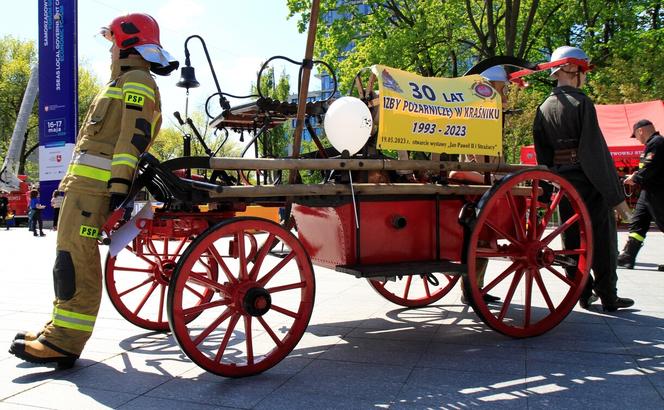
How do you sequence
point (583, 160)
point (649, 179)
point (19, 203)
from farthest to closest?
1. point (19, 203)
2. point (649, 179)
3. point (583, 160)

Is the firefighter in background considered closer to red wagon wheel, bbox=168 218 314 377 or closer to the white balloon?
red wagon wheel, bbox=168 218 314 377

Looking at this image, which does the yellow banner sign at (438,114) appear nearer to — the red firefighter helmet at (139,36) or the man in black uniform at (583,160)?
the man in black uniform at (583,160)

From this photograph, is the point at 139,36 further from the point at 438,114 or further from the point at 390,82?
the point at 438,114

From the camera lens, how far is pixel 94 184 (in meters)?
3.35

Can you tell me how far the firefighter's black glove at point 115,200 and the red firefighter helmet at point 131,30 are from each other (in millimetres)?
932

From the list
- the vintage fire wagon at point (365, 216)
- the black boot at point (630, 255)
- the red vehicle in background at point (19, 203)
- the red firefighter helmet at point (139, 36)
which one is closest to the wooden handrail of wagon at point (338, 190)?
the vintage fire wagon at point (365, 216)

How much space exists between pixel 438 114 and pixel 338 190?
853mm

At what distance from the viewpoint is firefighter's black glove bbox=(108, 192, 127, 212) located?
324 centimetres

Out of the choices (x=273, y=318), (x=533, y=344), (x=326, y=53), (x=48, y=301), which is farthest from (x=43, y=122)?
(x=533, y=344)

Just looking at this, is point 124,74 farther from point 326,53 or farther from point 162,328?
point 326,53

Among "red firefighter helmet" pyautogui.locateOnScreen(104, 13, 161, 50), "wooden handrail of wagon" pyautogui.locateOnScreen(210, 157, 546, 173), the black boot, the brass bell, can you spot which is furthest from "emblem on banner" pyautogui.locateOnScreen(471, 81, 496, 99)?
the black boot

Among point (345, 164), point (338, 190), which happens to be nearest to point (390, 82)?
point (345, 164)

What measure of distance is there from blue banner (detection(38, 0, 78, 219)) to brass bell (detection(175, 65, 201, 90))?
17367 millimetres

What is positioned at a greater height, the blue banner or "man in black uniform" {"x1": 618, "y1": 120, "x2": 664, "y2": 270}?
the blue banner
